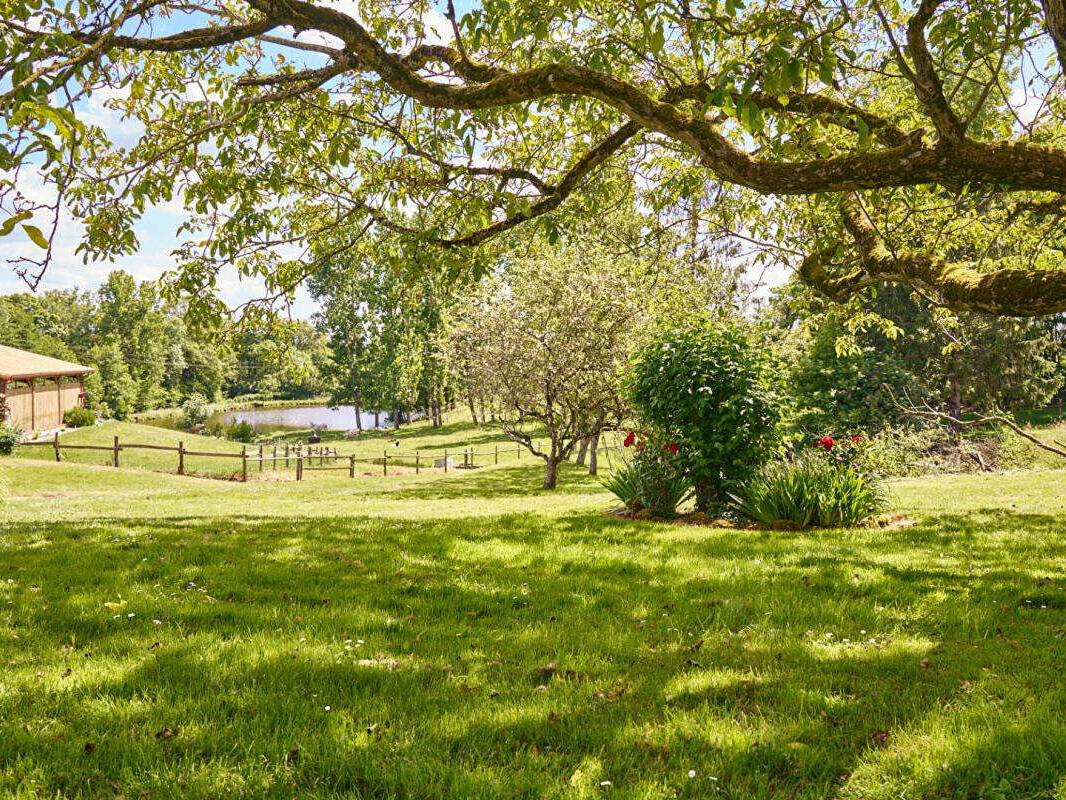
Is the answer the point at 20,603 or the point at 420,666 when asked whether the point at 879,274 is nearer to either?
the point at 420,666

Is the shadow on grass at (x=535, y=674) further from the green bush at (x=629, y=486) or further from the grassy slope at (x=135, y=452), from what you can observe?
the grassy slope at (x=135, y=452)

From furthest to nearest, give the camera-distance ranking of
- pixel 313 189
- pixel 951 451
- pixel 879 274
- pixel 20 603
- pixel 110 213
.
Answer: pixel 951 451 → pixel 313 189 → pixel 110 213 → pixel 879 274 → pixel 20 603

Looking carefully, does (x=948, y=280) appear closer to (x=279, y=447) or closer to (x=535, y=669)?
(x=535, y=669)

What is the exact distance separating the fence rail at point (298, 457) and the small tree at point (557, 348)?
9854 millimetres

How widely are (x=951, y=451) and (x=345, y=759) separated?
950 inches

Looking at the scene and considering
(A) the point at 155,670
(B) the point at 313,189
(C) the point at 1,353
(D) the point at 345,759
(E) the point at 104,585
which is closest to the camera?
(D) the point at 345,759

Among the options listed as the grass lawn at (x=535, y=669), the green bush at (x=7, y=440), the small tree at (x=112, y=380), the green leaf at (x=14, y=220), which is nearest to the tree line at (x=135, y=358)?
the small tree at (x=112, y=380)

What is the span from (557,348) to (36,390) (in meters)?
30.7

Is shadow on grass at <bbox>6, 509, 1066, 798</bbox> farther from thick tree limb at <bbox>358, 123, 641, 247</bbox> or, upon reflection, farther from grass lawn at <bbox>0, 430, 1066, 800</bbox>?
thick tree limb at <bbox>358, 123, 641, 247</bbox>

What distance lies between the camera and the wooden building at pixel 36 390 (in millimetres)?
31781

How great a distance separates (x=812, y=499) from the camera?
834cm

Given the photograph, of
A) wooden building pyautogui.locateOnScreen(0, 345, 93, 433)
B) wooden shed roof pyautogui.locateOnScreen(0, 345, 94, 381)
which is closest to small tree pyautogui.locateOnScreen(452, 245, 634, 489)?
wooden building pyautogui.locateOnScreen(0, 345, 93, 433)

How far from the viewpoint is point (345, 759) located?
8.80 feet

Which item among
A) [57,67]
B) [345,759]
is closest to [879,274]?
[345,759]
